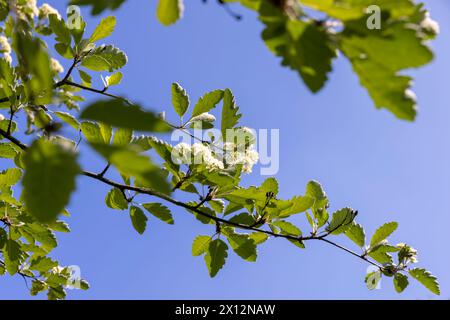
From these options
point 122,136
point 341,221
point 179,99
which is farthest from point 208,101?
point 341,221

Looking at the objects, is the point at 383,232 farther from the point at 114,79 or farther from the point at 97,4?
the point at 97,4

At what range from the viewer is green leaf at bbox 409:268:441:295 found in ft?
6.95

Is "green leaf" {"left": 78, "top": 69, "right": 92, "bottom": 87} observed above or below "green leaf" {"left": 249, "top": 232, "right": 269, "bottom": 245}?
above

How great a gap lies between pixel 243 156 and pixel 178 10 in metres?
1.03

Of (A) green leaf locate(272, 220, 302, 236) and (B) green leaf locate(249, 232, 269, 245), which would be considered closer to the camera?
(A) green leaf locate(272, 220, 302, 236)

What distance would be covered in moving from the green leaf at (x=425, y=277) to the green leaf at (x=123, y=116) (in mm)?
1915

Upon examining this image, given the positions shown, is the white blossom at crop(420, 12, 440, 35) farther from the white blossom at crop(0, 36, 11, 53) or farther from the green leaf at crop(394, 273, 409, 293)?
the white blossom at crop(0, 36, 11, 53)

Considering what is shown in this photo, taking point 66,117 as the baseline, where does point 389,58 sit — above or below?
below

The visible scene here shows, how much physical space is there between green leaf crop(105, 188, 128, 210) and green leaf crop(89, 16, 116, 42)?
72cm

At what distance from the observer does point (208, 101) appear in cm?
193

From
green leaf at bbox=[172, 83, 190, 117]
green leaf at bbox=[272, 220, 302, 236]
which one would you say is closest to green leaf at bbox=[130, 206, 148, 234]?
green leaf at bbox=[172, 83, 190, 117]

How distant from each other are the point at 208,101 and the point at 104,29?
0.60 m

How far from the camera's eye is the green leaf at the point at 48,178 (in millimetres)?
645

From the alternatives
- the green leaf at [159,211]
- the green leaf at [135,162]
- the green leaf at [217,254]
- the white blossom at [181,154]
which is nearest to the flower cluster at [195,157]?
the white blossom at [181,154]
